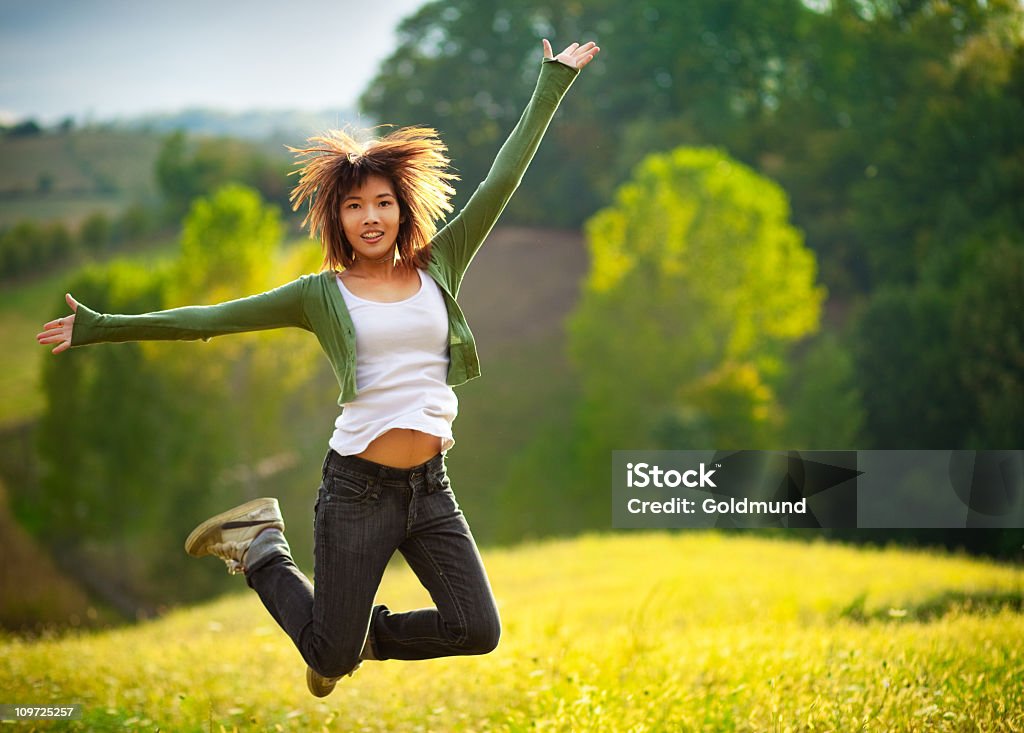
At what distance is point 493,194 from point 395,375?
36.2 inches

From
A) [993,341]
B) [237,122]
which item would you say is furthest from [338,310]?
[237,122]

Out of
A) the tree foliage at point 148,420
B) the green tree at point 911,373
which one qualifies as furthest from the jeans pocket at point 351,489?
the tree foliage at point 148,420

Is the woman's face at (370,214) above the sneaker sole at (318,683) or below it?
above

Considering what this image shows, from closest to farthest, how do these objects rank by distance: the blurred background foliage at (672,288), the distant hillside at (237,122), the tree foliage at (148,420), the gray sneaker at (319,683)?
the gray sneaker at (319,683) < the blurred background foliage at (672,288) < the tree foliage at (148,420) < the distant hillside at (237,122)

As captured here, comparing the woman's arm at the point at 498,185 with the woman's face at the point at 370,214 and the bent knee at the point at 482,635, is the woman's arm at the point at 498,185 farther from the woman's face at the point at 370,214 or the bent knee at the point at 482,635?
the bent knee at the point at 482,635

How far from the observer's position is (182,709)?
554 cm

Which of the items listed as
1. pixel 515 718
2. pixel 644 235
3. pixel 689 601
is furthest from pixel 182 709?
pixel 644 235

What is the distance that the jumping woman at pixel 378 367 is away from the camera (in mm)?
3971

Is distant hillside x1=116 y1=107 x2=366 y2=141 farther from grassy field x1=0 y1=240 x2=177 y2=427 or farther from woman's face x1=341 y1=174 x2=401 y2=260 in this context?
woman's face x1=341 y1=174 x2=401 y2=260

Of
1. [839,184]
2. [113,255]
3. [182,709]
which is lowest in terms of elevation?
[182,709]

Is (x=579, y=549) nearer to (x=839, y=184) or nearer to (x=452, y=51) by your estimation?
(x=839, y=184)

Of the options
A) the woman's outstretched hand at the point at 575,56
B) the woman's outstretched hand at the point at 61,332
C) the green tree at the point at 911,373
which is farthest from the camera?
the green tree at the point at 911,373

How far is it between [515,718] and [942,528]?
19.7 metres

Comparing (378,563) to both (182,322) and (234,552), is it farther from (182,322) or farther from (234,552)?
(182,322)
